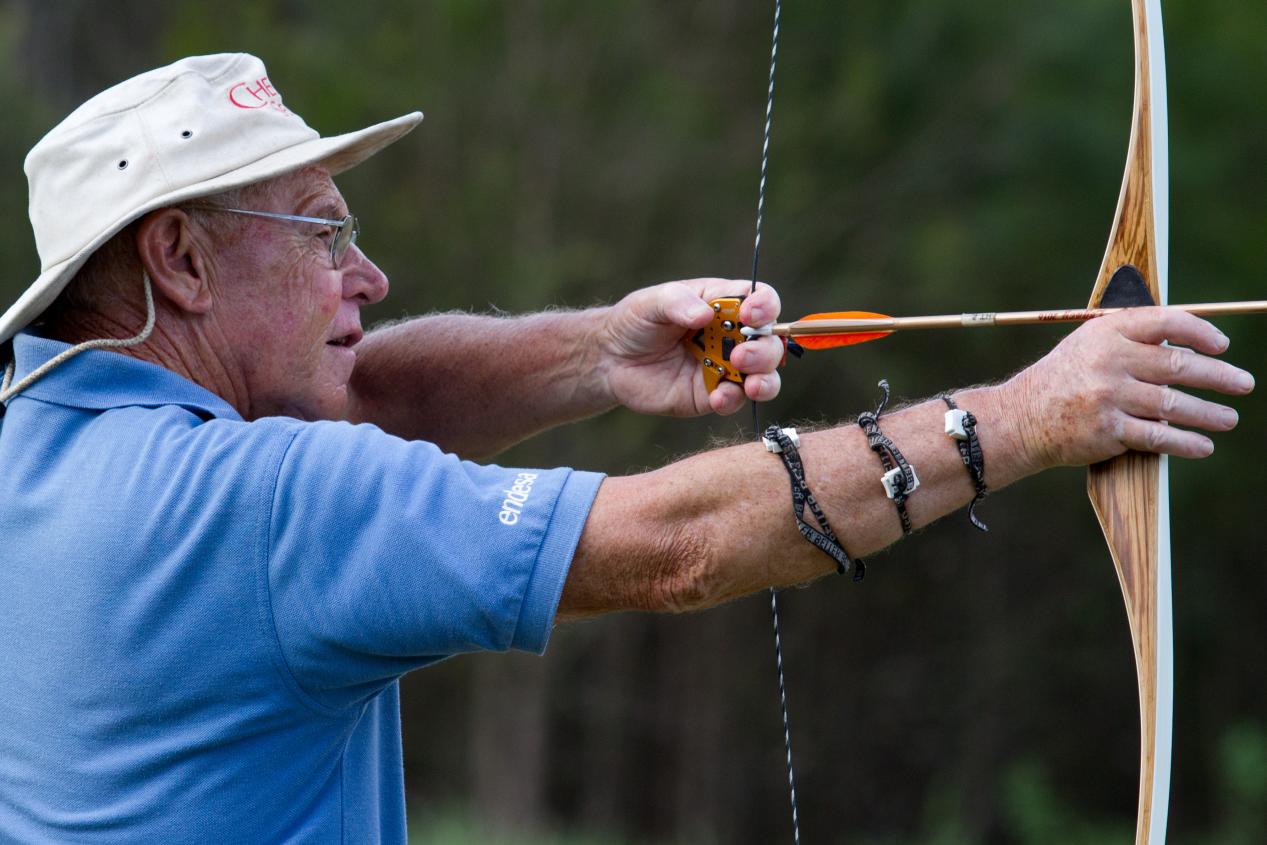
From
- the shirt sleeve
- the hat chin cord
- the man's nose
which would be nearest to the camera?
the shirt sleeve

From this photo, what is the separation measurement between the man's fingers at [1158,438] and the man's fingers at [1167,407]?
0.5 inches

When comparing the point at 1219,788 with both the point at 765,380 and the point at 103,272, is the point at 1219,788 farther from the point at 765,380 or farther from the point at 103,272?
the point at 103,272

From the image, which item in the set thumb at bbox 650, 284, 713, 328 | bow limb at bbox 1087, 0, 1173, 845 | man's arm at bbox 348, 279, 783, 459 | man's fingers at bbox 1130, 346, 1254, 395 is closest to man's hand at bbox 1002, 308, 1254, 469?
man's fingers at bbox 1130, 346, 1254, 395

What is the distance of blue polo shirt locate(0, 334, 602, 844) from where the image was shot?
5.62 ft

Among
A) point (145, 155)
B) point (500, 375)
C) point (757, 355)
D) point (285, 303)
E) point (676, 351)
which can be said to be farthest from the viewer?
point (500, 375)

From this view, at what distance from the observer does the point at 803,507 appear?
1.75 m

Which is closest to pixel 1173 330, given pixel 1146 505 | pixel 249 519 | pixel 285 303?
pixel 1146 505

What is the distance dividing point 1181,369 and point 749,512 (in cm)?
55

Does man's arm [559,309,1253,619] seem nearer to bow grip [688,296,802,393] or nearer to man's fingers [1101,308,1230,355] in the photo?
man's fingers [1101,308,1230,355]

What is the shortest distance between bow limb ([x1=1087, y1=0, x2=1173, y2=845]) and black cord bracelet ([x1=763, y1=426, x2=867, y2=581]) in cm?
41

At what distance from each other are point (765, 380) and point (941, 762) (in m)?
8.75

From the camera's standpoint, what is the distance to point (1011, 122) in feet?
27.8

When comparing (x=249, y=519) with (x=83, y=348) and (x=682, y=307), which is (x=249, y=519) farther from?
(x=682, y=307)

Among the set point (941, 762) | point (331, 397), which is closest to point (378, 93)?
point (331, 397)
